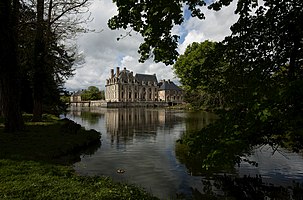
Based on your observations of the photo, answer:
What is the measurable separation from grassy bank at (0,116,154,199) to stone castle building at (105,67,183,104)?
96.6m

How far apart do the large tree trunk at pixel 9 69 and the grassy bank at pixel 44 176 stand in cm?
96

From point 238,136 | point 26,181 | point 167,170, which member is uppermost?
point 238,136

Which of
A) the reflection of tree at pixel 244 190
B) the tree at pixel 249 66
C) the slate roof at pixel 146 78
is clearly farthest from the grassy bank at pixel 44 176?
the slate roof at pixel 146 78

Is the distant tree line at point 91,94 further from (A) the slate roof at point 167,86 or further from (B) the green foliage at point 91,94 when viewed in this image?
(A) the slate roof at point 167,86

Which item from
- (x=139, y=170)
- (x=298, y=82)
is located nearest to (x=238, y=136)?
(x=298, y=82)

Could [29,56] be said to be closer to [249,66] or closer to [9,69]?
[9,69]

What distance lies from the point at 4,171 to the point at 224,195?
6.65 metres

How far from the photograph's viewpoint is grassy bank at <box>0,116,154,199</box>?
261 inches

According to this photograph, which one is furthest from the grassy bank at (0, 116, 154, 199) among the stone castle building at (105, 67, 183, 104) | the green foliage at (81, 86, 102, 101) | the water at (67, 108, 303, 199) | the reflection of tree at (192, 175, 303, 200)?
the green foliage at (81, 86, 102, 101)

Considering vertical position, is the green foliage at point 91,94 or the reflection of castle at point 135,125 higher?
the green foliage at point 91,94

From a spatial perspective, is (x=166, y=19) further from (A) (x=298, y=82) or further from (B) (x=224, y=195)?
(B) (x=224, y=195)

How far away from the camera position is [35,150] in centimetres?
1195

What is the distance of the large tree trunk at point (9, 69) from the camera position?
13.9 metres

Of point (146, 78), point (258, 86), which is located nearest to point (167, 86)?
point (146, 78)
